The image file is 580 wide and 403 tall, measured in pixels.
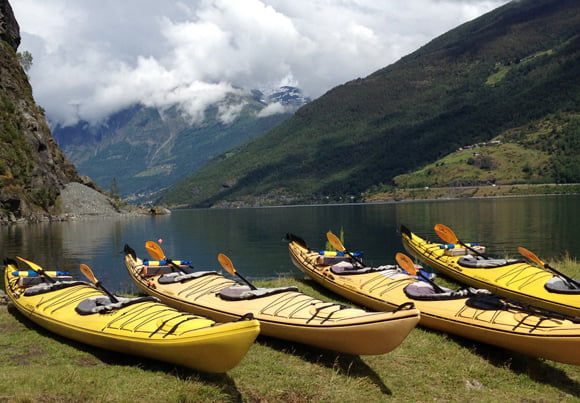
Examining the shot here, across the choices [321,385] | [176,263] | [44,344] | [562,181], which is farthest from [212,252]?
[562,181]

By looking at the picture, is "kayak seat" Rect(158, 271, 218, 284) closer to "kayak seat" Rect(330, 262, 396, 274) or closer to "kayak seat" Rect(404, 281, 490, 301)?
"kayak seat" Rect(330, 262, 396, 274)

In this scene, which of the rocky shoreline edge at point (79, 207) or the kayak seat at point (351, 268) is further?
the rocky shoreline edge at point (79, 207)

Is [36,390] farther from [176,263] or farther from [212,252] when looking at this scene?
[212,252]

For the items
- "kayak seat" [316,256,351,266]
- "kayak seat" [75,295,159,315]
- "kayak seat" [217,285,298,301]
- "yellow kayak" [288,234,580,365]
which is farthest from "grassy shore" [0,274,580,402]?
"kayak seat" [316,256,351,266]

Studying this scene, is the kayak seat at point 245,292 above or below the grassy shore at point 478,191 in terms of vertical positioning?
above

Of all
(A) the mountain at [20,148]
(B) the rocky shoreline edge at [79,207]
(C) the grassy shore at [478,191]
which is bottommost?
(C) the grassy shore at [478,191]

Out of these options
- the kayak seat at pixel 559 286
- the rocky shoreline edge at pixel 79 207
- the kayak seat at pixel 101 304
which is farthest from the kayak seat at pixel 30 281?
the rocky shoreline edge at pixel 79 207

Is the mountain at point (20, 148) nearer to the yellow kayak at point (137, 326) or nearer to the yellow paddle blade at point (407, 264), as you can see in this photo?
the yellow kayak at point (137, 326)

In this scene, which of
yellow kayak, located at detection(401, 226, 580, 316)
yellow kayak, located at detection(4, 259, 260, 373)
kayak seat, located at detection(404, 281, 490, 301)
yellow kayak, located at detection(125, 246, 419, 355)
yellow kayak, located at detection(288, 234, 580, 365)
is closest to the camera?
yellow kayak, located at detection(4, 259, 260, 373)

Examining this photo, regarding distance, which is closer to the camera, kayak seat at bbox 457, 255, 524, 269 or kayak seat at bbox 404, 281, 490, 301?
kayak seat at bbox 404, 281, 490, 301

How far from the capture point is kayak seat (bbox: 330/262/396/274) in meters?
13.6

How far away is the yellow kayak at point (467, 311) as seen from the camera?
8602mm

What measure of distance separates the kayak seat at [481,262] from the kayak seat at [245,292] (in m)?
6.73

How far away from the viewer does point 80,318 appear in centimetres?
980
